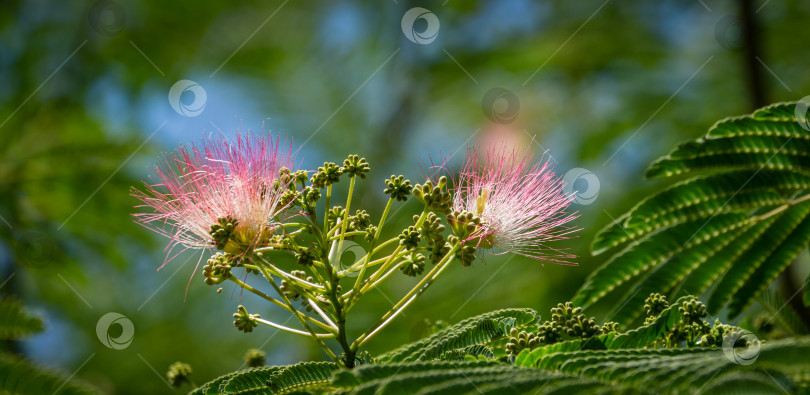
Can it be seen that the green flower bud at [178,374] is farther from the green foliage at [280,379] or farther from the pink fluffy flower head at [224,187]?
the green foliage at [280,379]

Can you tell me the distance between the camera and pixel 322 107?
682 centimetres

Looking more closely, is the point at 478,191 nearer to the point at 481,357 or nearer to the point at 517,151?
the point at 517,151

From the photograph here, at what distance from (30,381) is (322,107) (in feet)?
18.6

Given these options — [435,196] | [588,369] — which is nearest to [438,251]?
[435,196]

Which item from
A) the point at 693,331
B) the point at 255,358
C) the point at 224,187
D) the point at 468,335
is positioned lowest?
the point at 693,331

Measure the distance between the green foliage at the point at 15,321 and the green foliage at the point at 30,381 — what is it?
1.24ft

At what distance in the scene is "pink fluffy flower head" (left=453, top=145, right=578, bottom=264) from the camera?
2.35m

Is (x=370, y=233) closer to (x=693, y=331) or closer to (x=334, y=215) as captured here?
(x=334, y=215)

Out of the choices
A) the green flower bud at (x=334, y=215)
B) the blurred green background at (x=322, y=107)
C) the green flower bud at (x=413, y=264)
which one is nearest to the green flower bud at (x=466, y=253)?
the green flower bud at (x=413, y=264)

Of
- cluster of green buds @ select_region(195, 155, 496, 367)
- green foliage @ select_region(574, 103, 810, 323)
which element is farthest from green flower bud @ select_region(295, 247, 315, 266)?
green foliage @ select_region(574, 103, 810, 323)

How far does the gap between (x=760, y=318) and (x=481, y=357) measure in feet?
4.06

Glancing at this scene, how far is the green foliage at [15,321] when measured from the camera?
165cm

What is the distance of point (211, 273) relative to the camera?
2023 millimetres

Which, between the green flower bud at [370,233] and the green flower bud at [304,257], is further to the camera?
the green flower bud at [370,233]
